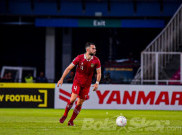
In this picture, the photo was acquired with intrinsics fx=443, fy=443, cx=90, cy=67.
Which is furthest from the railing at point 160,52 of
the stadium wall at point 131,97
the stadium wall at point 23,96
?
the stadium wall at point 23,96

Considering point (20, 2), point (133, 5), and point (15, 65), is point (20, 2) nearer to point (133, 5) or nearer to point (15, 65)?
point (15, 65)

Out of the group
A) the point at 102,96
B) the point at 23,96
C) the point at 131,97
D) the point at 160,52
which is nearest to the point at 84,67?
the point at 102,96

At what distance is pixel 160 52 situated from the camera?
69.6 ft

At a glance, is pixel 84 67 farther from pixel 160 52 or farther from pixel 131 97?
pixel 160 52

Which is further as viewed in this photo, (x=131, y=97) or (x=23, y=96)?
(x=131, y=97)

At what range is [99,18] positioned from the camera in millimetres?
28672

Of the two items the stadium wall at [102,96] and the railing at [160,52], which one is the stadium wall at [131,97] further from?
the railing at [160,52]

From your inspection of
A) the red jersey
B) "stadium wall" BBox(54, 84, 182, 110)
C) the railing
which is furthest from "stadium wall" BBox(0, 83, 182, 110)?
the red jersey

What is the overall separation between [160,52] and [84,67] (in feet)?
33.4

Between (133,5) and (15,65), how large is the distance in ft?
30.3

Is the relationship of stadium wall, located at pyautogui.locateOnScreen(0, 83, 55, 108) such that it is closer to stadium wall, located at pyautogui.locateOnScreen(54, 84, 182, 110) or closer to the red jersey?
stadium wall, located at pyautogui.locateOnScreen(54, 84, 182, 110)

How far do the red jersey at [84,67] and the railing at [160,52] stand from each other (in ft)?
30.1

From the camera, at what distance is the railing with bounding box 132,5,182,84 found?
69.8 feet

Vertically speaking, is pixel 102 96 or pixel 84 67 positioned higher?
pixel 84 67
